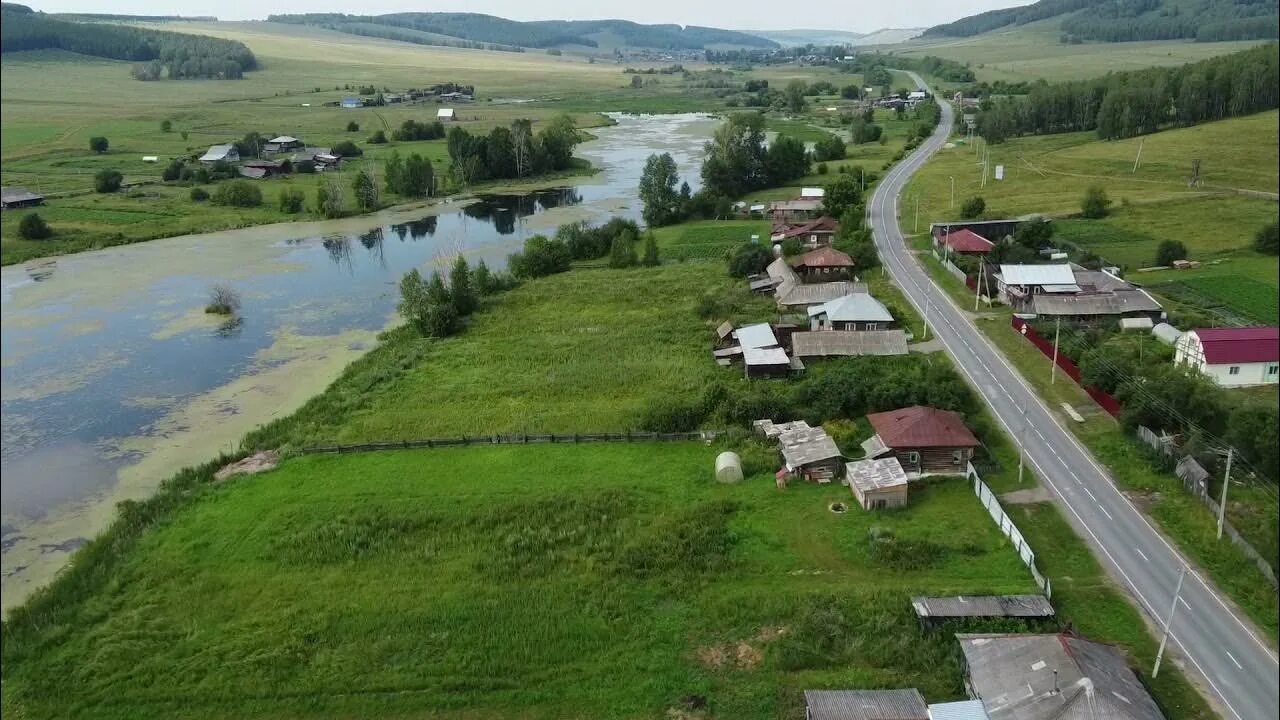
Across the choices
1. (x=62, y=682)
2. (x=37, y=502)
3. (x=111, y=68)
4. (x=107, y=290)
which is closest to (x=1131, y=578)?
(x=62, y=682)

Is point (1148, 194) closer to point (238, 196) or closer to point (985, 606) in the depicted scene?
point (985, 606)

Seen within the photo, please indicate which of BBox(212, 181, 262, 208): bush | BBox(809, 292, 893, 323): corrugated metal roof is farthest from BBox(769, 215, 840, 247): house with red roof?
BBox(212, 181, 262, 208): bush

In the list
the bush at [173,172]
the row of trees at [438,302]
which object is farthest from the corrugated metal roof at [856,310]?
Answer: the bush at [173,172]

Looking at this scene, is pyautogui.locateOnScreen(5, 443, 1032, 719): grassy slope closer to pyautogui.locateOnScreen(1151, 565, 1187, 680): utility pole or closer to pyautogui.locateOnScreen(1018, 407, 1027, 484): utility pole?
pyautogui.locateOnScreen(1018, 407, 1027, 484): utility pole

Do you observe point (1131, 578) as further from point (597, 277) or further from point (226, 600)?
point (597, 277)

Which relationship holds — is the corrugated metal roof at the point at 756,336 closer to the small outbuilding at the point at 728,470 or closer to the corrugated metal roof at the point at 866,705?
the small outbuilding at the point at 728,470

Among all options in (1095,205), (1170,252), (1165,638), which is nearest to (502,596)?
(1165,638)
